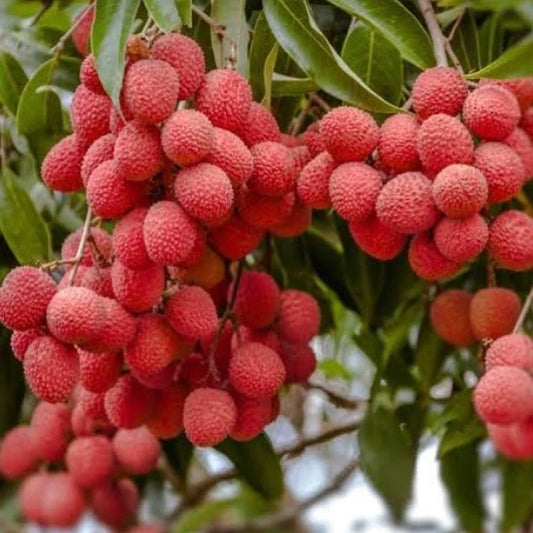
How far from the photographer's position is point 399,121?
0.90 m

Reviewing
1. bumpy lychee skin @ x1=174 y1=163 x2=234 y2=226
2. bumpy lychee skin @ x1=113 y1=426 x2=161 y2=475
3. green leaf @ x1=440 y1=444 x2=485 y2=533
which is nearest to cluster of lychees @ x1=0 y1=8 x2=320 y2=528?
bumpy lychee skin @ x1=174 y1=163 x2=234 y2=226

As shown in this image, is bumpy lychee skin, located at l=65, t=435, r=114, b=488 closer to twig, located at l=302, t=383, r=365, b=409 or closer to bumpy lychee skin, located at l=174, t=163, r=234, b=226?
twig, located at l=302, t=383, r=365, b=409

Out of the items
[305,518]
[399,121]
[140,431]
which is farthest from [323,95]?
[305,518]

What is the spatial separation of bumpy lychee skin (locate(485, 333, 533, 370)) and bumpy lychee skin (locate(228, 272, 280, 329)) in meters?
0.23

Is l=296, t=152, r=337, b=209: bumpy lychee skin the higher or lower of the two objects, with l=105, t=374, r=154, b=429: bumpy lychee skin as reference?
higher

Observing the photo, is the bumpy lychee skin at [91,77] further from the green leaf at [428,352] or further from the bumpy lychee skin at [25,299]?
the green leaf at [428,352]

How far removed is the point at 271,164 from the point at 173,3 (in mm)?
136

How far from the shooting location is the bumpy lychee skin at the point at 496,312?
105 centimetres

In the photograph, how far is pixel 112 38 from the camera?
880 mm

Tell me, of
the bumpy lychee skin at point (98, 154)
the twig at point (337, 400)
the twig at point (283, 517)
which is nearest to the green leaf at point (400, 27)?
the bumpy lychee skin at point (98, 154)

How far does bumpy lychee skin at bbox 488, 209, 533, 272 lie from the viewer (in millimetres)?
919

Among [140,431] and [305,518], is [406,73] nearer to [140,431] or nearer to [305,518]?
[140,431]

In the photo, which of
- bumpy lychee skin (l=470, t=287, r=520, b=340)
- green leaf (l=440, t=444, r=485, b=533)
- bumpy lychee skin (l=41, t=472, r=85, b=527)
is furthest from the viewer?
bumpy lychee skin (l=41, t=472, r=85, b=527)

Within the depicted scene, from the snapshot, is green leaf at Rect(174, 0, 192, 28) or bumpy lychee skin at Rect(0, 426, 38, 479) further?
bumpy lychee skin at Rect(0, 426, 38, 479)
